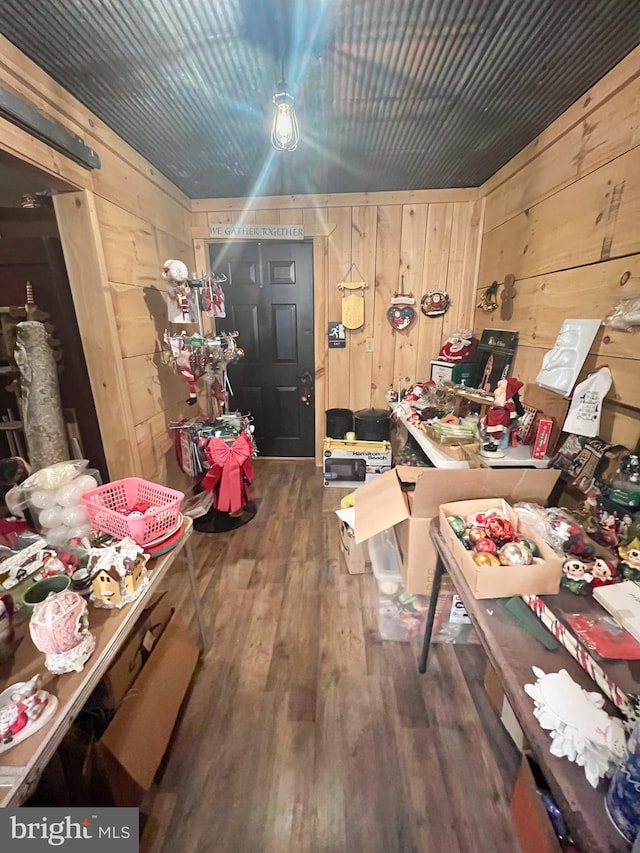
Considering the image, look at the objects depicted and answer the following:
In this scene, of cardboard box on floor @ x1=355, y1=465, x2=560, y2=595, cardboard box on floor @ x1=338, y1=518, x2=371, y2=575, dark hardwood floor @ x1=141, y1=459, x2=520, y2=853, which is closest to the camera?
dark hardwood floor @ x1=141, y1=459, x2=520, y2=853

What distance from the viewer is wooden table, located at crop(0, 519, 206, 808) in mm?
590

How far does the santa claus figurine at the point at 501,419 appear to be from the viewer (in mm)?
1780

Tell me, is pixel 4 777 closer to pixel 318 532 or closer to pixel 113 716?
pixel 113 716

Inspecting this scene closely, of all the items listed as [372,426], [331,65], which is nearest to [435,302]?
[372,426]

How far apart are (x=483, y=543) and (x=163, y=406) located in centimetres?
213

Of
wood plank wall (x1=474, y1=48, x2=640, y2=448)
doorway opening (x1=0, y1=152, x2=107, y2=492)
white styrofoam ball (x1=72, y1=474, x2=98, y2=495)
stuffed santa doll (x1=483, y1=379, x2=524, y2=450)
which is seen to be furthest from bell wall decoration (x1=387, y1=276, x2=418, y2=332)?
white styrofoam ball (x1=72, y1=474, x2=98, y2=495)

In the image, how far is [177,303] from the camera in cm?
222

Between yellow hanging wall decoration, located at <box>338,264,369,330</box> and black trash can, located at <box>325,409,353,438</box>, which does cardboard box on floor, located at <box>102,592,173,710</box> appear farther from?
yellow hanging wall decoration, located at <box>338,264,369,330</box>

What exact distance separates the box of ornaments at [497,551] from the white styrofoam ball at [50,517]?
1246 millimetres

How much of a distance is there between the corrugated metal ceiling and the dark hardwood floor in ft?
7.78

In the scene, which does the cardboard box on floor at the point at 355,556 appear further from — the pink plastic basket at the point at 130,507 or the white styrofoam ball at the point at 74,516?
the white styrofoam ball at the point at 74,516

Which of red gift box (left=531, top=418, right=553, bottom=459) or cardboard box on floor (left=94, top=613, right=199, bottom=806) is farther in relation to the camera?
red gift box (left=531, top=418, right=553, bottom=459)

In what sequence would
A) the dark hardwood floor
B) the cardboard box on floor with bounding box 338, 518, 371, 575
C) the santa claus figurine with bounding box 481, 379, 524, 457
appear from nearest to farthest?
the dark hardwood floor < the santa claus figurine with bounding box 481, 379, 524, 457 < the cardboard box on floor with bounding box 338, 518, 371, 575

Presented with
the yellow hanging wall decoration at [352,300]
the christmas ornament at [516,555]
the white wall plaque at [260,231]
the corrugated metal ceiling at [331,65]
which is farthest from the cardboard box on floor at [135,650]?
the white wall plaque at [260,231]
